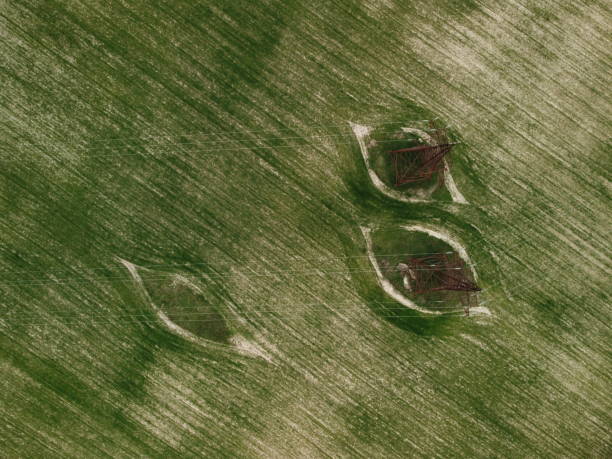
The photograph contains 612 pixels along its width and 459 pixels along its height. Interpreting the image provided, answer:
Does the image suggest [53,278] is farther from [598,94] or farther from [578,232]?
[598,94]

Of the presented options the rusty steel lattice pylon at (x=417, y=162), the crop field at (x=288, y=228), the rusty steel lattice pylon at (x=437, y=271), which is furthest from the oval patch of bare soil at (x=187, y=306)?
the rusty steel lattice pylon at (x=417, y=162)

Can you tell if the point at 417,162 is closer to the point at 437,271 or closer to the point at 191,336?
the point at 437,271

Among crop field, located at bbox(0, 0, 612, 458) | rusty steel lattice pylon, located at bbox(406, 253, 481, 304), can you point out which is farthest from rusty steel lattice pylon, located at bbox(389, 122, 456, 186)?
rusty steel lattice pylon, located at bbox(406, 253, 481, 304)

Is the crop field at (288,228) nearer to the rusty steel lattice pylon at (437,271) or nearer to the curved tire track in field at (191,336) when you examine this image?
the curved tire track in field at (191,336)

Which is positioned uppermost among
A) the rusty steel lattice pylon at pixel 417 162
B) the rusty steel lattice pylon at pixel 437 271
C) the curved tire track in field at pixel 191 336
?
the rusty steel lattice pylon at pixel 417 162

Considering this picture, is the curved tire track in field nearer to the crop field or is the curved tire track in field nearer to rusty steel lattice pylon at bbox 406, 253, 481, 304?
the crop field

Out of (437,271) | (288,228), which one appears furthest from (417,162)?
(288,228)
